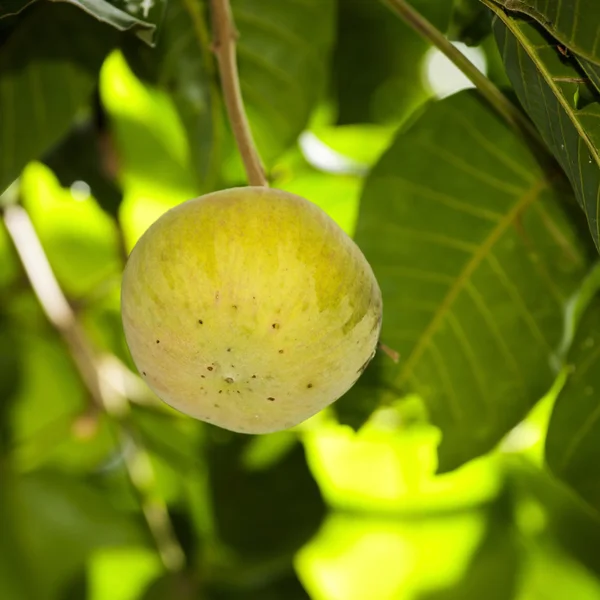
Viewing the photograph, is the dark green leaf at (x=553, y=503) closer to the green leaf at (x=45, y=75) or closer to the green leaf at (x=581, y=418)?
the green leaf at (x=581, y=418)

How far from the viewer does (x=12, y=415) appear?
196 cm

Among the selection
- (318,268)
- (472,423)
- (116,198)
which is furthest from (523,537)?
(318,268)

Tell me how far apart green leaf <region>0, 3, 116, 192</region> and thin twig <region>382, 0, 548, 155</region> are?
46 cm

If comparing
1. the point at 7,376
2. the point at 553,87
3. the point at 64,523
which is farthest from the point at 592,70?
the point at 64,523

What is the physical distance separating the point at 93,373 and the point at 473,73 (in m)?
1.06

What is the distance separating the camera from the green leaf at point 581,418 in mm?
1195

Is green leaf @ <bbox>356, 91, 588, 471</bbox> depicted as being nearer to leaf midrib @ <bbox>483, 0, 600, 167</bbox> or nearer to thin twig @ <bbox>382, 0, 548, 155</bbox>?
thin twig @ <bbox>382, 0, 548, 155</bbox>

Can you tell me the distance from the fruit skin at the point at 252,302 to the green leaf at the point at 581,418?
44 cm

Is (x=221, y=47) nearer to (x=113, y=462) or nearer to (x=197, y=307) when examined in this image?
(x=197, y=307)

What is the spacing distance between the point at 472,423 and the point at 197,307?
0.65 meters

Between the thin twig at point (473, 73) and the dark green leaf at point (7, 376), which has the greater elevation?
the thin twig at point (473, 73)

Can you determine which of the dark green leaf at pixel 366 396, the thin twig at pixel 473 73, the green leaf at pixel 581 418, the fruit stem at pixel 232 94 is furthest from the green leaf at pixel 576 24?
the dark green leaf at pixel 366 396

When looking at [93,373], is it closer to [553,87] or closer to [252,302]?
[252,302]

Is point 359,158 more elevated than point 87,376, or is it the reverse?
point 359,158
